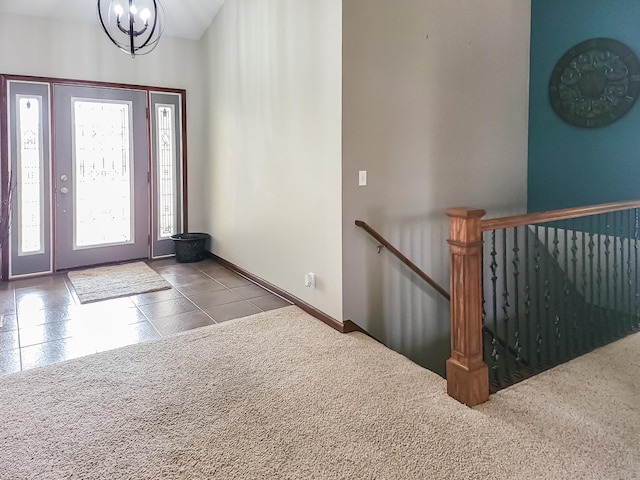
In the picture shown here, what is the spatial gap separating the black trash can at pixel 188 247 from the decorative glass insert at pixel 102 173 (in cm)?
61

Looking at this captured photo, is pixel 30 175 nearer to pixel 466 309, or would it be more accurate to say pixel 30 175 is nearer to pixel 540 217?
pixel 466 309

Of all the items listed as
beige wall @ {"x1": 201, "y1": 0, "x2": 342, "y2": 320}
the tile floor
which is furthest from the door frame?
the tile floor

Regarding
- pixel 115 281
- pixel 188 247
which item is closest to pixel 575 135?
pixel 188 247

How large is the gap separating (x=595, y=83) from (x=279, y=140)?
2.95m

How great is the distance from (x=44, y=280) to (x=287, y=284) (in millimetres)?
2894

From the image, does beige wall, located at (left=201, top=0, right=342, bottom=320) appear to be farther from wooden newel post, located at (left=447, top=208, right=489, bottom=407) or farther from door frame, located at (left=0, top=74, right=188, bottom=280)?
wooden newel post, located at (left=447, top=208, right=489, bottom=407)

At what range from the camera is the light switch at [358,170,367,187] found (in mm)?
3477

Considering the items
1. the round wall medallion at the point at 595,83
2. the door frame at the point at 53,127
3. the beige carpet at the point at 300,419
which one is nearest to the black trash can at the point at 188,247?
the door frame at the point at 53,127

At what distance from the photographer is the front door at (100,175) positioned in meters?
5.36

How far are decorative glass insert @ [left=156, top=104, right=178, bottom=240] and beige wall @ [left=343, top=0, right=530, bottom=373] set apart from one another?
3458mm

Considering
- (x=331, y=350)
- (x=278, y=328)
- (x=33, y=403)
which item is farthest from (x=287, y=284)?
(x=33, y=403)

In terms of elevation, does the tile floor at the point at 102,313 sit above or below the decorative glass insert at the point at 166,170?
below

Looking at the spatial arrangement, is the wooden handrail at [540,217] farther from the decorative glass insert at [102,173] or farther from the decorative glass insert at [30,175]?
the decorative glass insert at [30,175]

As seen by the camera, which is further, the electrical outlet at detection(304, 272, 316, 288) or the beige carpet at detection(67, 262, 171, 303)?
the beige carpet at detection(67, 262, 171, 303)
